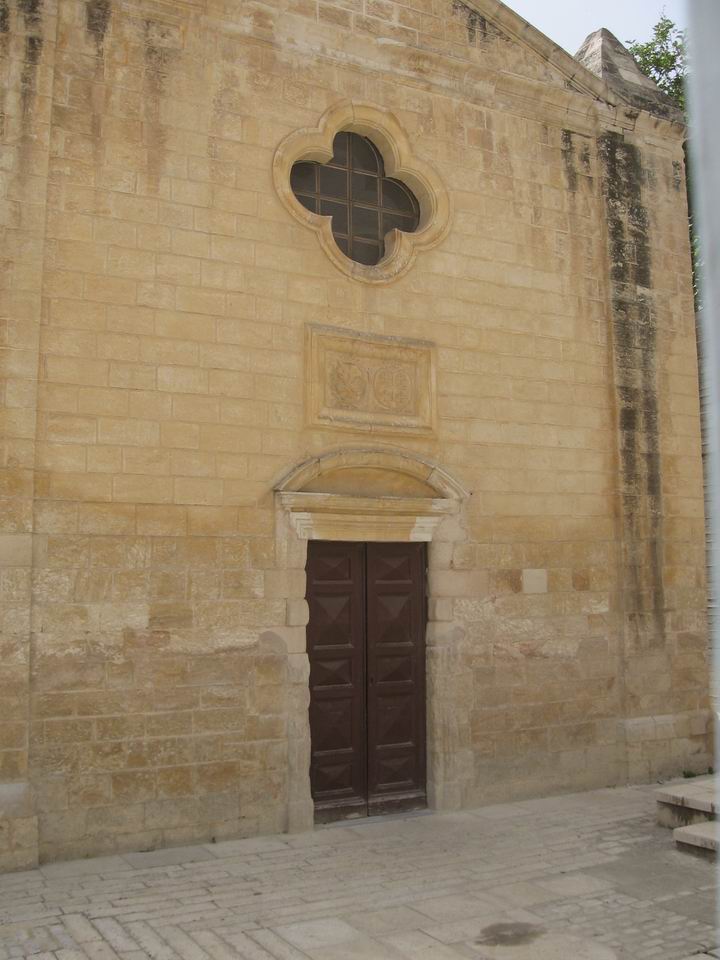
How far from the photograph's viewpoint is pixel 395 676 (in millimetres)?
7613

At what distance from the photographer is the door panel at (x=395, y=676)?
24.5 feet

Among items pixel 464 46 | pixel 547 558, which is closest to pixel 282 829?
pixel 547 558

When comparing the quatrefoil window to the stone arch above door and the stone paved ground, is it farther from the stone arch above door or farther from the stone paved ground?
the stone paved ground

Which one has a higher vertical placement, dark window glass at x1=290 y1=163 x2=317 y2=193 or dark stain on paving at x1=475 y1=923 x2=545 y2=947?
dark window glass at x1=290 y1=163 x2=317 y2=193

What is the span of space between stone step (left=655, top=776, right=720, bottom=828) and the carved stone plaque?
11.4ft

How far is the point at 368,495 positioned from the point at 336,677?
4.93 feet

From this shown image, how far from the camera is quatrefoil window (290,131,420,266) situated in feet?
25.7

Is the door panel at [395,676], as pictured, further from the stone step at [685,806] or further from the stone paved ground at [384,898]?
the stone step at [685,806]

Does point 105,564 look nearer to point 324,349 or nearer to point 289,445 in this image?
point 289,445

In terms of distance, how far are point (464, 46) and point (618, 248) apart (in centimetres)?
241

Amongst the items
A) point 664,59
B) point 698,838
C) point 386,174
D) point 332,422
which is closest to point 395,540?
point 332,422

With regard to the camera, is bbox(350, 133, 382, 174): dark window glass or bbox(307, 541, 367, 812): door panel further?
bbox(350, 133, 382, 174): dark window glass

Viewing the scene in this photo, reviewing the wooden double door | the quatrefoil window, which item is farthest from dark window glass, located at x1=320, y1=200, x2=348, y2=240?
the wooden double door

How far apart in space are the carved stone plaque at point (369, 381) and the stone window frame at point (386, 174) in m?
0.59
